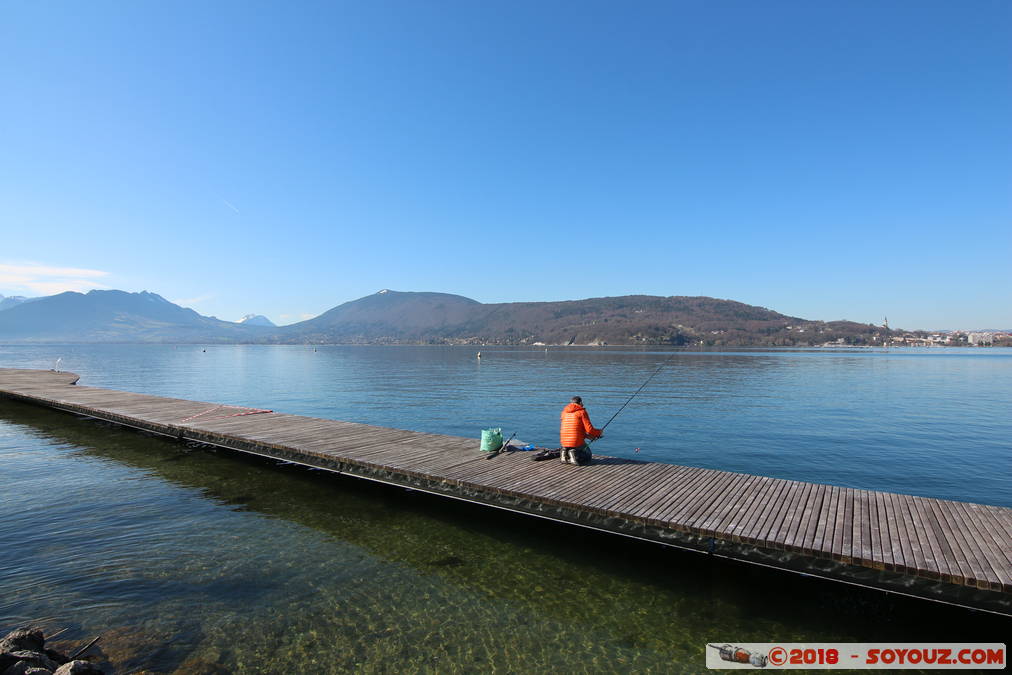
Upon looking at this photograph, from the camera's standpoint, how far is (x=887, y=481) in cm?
1512

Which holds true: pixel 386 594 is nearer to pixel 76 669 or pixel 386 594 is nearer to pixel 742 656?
pixel 76 669

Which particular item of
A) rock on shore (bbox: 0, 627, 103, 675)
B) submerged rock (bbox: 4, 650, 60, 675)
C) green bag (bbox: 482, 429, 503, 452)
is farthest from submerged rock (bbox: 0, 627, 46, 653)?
green bag (bbox: 482, 429, 503, 452)

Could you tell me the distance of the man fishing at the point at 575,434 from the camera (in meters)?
11.2

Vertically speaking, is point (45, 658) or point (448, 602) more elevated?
point (45, 658)

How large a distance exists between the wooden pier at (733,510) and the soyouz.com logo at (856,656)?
86cm

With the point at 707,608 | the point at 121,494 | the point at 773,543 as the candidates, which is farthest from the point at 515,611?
the point at 121,494

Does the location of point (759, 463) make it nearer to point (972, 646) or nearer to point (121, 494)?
point (972, 646)

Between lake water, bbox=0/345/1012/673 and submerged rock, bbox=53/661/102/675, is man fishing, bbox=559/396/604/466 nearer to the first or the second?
lake water, bbox=0/345/1012/673

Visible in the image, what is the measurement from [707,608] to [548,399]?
27.3 metres

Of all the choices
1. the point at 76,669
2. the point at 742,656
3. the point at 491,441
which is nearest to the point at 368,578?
the point at 76,669

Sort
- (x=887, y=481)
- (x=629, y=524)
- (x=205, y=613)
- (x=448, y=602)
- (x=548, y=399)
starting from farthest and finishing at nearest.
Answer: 1. (x=548, y=399)
2. (x=887, y=481)
3. (x=629, y=524)
4. (x=448, y=602)
5. (x=205, y=613)

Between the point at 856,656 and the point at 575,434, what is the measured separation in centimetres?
629

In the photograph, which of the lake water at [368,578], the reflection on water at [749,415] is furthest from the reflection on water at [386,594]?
the reflection on water at [749,415]

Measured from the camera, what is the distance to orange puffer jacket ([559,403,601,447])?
36.7 ft
